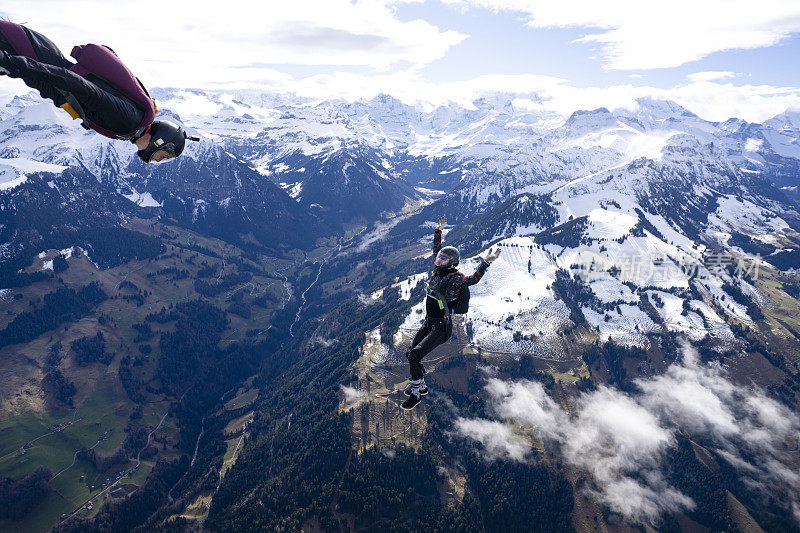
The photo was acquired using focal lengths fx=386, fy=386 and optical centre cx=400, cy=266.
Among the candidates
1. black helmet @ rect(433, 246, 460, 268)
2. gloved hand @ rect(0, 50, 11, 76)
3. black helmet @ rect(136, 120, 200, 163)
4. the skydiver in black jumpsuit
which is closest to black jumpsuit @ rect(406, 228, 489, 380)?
the skydiver in black jumpsuit

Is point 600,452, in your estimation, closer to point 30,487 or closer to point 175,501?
point 175,501

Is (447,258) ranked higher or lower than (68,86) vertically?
lower

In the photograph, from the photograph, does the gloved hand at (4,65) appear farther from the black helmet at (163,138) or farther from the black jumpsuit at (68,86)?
the black helmet at (163,138)

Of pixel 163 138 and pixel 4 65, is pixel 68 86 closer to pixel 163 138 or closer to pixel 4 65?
pixel 4 65

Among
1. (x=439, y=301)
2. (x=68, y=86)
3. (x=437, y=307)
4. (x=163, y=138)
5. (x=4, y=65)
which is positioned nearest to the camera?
(x=4, y=65)

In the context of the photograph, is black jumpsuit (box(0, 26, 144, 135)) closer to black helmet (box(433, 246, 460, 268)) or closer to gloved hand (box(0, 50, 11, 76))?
gloved hand (box(0, 50, 11, 76))

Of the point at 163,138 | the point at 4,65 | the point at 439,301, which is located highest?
the point at 4,65

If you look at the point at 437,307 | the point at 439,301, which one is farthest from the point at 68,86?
the point at 437,307
